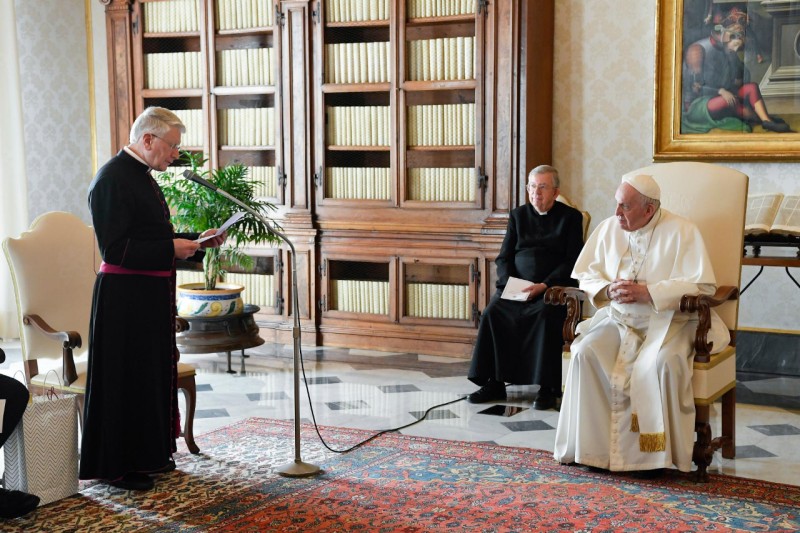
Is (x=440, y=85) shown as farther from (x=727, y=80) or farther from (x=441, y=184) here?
(x=727, y=80)

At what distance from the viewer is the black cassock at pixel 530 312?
5.27 m

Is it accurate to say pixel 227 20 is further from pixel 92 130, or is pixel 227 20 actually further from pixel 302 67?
pixel 92 130

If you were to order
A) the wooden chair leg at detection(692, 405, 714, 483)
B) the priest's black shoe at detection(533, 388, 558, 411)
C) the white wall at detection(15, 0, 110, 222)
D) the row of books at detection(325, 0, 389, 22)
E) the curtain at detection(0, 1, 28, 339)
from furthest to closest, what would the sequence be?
the white wall at detection(15, 0, 110, 222) < the curtain at detection(0, 1, 28, 339) < the row of books at detection(325, 0, 389, 22) < the priest's black shoe at detection(533, 388, 558, 411) < the wooden chair leg at detection(692, 405, 714, 483)

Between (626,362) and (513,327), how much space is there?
4.25ft

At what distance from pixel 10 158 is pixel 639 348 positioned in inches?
204

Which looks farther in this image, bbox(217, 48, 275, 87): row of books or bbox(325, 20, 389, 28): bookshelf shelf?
bbox(217, 48, 275, 87): row of books

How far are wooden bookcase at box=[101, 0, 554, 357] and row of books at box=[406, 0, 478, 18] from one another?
1cm

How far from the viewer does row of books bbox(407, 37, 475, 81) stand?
6422 millimetres

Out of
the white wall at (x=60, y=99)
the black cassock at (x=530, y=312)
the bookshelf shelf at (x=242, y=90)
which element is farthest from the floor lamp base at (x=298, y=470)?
the white wall at (x=60, y=99)

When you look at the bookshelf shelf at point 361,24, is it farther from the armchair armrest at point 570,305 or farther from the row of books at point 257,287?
the armchair armrest at point 570,305

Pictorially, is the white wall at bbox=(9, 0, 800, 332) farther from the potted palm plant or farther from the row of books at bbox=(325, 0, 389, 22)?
the potted palm plant

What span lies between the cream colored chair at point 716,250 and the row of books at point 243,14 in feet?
11.5

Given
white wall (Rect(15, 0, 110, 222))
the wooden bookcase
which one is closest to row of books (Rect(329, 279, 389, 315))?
the wooden bookcase

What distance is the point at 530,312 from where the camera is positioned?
5.36m
